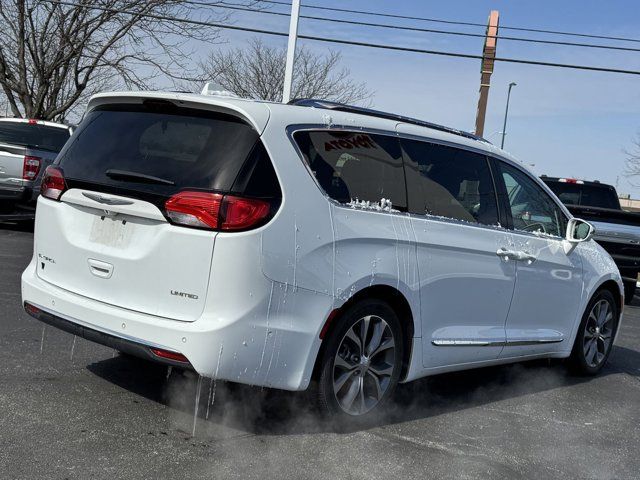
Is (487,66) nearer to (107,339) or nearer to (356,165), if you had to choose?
(356,165)

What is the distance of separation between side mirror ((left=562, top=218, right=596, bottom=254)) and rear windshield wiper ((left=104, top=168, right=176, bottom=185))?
3378 mm

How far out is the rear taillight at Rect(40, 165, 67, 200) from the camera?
4.26 meters

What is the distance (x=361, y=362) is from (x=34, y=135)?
10201mm

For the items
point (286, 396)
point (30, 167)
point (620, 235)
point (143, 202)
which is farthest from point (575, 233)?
point (30, 167)

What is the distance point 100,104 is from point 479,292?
2648mm

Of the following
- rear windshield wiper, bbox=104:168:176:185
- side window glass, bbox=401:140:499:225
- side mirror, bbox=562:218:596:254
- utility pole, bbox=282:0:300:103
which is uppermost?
utility pole, bbox=282:0:300:103

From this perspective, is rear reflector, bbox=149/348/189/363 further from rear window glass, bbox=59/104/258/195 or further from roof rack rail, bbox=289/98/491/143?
roof rack rail, bbox=289/98/491/143

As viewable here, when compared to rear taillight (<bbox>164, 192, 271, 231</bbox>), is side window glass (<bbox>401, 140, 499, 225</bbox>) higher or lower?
higher

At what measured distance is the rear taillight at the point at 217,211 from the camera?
362 cm

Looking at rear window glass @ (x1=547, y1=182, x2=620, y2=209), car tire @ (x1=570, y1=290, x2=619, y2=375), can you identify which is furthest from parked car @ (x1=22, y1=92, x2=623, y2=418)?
rear window glass @ (x1=547, y1=182, x2=620, y2=209)

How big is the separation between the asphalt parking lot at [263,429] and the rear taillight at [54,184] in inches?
46.1

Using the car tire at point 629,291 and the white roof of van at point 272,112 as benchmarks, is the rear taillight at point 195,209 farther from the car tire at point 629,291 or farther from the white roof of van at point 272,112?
the car tire at point 629,291

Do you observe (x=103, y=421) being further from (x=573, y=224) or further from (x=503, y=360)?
(x=573, y=224)

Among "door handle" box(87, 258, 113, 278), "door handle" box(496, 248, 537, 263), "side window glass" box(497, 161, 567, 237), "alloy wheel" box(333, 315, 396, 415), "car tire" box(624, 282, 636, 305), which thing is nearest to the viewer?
"door handle" box(87, 258, 113, 278)
